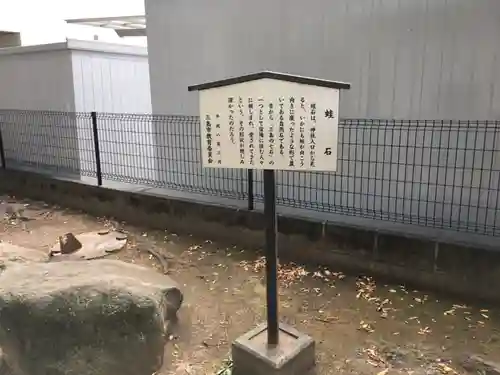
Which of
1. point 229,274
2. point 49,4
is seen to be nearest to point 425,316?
point 229,274

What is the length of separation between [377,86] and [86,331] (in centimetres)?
311

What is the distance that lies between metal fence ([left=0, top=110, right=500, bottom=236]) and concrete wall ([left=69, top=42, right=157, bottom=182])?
0.02 m

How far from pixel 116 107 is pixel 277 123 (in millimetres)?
5198

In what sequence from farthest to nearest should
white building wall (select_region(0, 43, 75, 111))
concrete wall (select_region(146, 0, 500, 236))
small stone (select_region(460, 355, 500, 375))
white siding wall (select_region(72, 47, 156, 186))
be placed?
white building wall (select_region(0, 43, 75, 111)), white siding wall (select_region(72, 47, 156, 186)), concrete wall (select_region(146, 0, 500, 236)), small stone (select_region(460, 355, 500, 375))

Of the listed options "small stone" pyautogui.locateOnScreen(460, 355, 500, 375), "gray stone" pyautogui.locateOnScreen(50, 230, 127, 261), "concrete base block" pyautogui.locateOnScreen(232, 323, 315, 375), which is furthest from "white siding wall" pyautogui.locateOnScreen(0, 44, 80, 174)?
"small stone" pyautogui.locateOnScreen(460, 355, 500, 375)

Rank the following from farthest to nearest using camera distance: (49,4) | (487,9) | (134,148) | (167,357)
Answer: (49,4) < (134,148) < (487,9) < (167,357)

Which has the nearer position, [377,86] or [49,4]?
[377,86]

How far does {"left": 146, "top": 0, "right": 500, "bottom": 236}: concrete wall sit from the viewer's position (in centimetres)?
354

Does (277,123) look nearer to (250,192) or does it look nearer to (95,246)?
(250,192)

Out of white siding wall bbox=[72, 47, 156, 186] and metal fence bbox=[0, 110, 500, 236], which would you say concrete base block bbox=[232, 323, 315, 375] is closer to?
metal fence bbox=[0, 110, 500, 236]

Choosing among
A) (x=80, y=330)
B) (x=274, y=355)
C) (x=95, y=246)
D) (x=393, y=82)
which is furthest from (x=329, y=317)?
(x=95, y=246)

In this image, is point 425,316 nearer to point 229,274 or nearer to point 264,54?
point 229,274

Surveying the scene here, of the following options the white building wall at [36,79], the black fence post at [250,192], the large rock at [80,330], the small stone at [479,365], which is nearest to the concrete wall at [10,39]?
the white building wall at [36,79]

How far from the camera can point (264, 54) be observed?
15.0 ft
